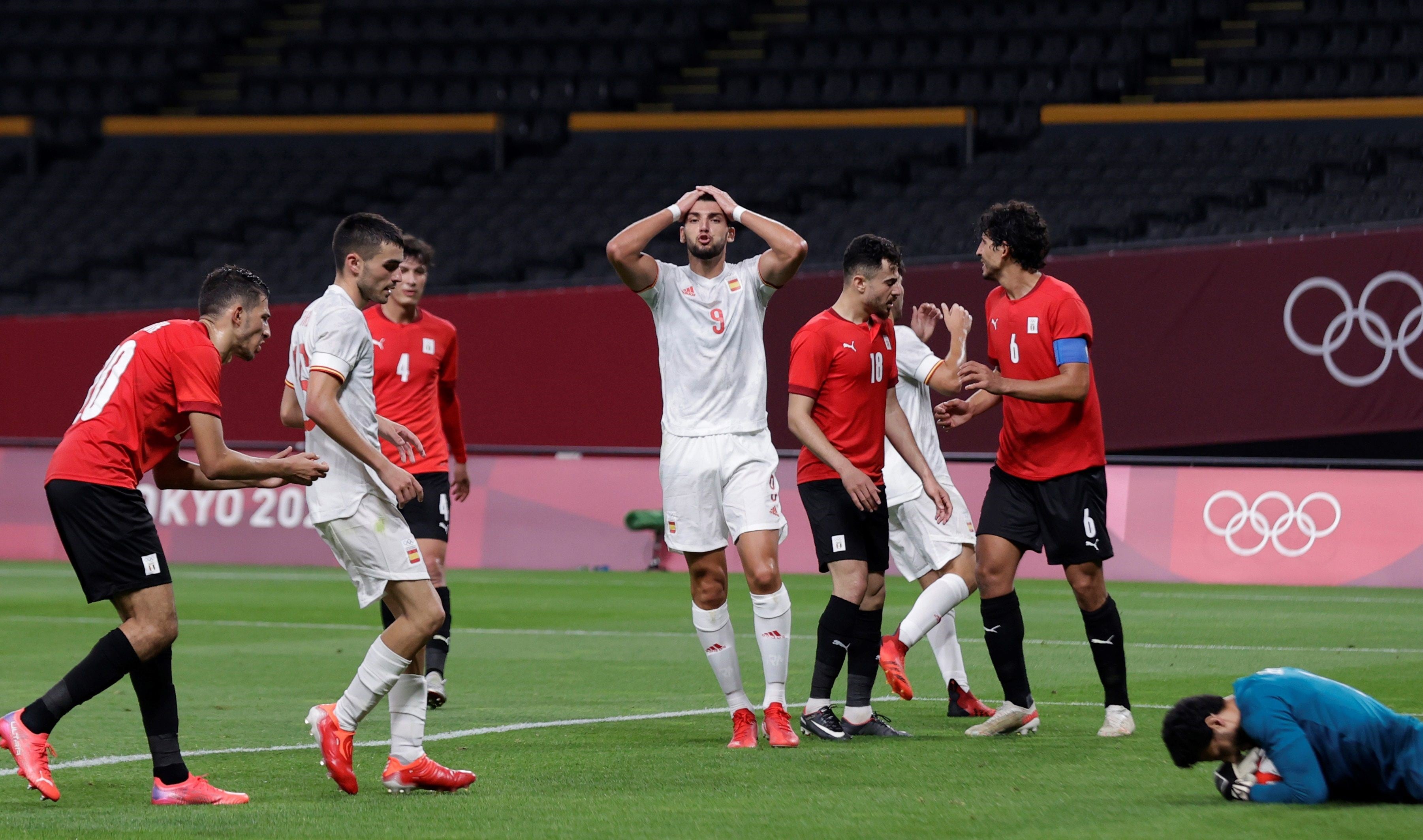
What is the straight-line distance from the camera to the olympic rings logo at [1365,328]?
58.0 ft

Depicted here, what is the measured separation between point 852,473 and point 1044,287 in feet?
3.89

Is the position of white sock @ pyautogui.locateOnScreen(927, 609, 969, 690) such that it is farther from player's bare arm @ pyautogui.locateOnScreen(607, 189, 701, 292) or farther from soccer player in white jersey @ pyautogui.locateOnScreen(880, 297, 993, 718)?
player's bare arm @ pyautogui.locateOnScreen(607, 189, 701, 292)

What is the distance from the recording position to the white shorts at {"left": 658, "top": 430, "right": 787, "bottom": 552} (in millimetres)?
7359

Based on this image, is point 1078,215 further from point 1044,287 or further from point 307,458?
point 307,458

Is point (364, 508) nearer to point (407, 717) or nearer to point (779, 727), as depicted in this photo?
point (407, 717)

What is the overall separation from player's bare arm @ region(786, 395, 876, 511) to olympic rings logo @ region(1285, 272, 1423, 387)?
1172 centimetres

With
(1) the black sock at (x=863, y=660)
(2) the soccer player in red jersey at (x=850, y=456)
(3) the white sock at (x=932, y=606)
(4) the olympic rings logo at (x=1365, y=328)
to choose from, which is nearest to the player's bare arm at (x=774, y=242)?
(2) the soccer player in red jersey at (x=850, y=456)

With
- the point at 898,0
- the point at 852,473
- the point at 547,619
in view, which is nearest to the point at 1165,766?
the point at 852,473

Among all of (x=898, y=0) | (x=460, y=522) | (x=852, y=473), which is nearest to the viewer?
(x=852, y=473)

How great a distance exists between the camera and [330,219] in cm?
2648

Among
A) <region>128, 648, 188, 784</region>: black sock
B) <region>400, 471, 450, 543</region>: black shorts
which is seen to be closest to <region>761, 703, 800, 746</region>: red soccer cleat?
<region>128, 648, 188, 784</region>: black sock

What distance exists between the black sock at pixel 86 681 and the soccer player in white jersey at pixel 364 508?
2.15 ft

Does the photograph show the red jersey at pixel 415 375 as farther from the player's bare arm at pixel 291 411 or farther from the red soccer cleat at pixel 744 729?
the red soccer cleat at pixel 744 729

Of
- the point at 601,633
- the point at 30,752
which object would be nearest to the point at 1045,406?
the point at 30,752
